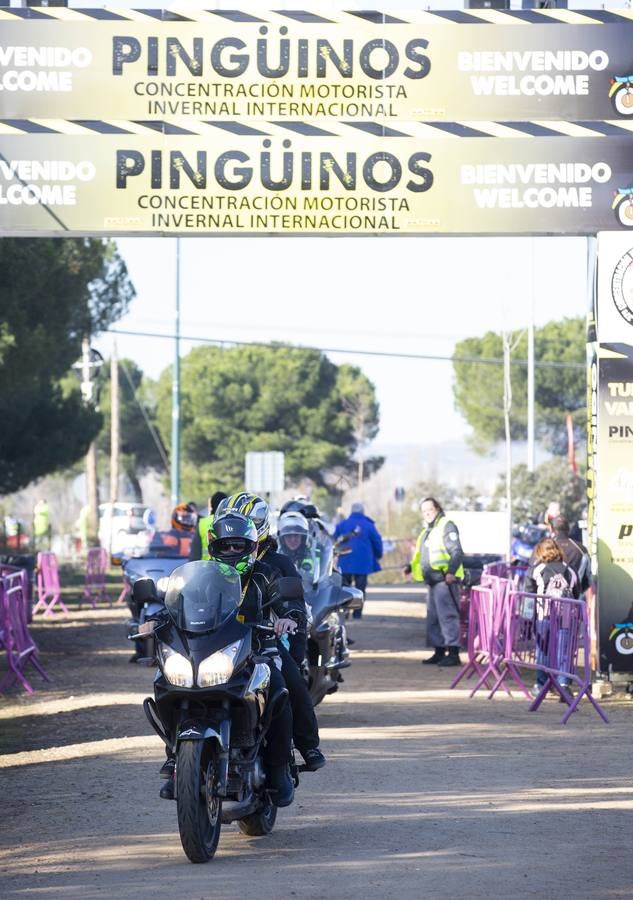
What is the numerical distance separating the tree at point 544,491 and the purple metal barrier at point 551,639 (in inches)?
1411

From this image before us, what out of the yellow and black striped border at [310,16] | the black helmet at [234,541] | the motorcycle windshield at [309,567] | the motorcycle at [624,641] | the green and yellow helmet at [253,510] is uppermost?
the yellow and black striped border at [310,16]

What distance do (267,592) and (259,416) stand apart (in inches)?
2738

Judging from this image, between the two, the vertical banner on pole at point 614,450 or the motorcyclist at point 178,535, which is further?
the motorcyclist at point 178,535

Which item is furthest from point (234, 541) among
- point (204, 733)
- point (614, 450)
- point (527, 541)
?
point (527, 541)

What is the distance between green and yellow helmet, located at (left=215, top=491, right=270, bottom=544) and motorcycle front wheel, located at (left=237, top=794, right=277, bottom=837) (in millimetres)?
1363

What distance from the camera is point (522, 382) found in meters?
77.8

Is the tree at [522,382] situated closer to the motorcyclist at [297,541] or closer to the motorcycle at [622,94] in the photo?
the motorcycle at [622,94]

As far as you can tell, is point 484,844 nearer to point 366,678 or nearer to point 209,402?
point 366,678

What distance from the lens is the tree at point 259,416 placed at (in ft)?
254

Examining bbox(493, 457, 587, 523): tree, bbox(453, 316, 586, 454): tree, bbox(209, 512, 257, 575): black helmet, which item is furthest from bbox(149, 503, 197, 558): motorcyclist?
bbox(453, 316, 586, 454): tree

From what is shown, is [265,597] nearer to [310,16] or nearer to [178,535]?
[310,16]

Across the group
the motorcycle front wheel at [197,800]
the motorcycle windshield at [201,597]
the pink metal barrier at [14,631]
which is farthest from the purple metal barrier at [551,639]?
the motorcycle front wheel at [197,800]

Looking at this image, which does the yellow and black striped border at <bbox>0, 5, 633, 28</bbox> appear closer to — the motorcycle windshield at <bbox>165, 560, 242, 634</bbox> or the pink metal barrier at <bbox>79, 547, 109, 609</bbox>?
the motorcycle windshield at <bbox>165, 560, 242, 634</bbox>

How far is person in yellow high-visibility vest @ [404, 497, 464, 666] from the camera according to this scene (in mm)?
20844
